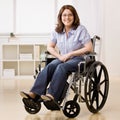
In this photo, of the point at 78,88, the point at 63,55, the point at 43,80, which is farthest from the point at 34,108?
the point at 63,55

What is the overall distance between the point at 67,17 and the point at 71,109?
2.57ft

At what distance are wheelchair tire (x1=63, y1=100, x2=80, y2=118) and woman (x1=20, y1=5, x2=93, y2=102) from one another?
0.40ft

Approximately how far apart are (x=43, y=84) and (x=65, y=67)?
0.71ft

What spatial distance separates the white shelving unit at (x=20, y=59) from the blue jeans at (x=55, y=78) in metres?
3.55

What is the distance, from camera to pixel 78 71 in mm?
2566

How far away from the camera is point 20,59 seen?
613 centimetres

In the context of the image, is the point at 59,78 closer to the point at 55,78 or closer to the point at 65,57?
the point at 55,78

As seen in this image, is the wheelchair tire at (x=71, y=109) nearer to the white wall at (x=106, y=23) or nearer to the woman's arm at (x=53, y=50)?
the woman's arm at (x=53, y=50)

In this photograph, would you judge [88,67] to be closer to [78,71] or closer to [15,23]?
[78,71]

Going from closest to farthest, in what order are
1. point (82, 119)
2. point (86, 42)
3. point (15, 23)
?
point (82, 119) < point (86, 42) < point (15, 23)

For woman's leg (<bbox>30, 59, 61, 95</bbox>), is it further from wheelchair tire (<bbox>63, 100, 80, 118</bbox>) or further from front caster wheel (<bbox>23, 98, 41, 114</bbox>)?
wheelchair tire (<bbox>63, 100, 80, 118</bbox>)

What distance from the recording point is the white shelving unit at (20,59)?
613cm

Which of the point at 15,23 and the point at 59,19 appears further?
the point at 15,23

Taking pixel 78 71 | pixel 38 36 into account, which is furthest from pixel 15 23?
pixel 78 71
